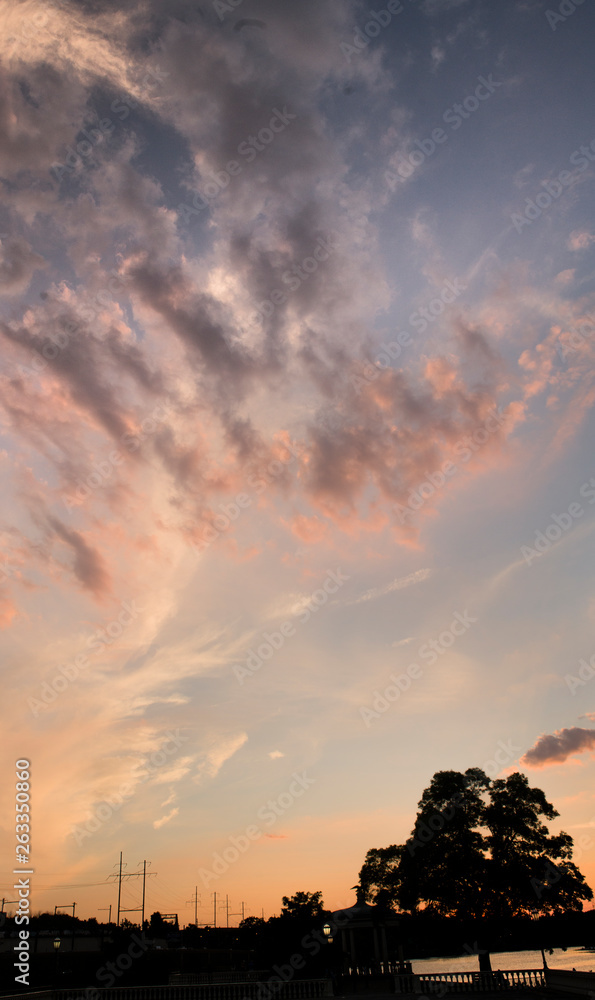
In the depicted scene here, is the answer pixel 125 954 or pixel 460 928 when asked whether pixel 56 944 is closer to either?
pixel 125 954

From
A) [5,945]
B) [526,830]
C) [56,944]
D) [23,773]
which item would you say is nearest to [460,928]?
[526,830]

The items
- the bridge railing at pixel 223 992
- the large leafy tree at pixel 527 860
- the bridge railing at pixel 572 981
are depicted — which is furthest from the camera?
the large leafy tree at pixel 527 860

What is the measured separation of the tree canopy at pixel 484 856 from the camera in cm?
3959

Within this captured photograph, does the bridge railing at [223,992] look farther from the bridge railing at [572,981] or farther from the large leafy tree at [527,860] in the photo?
the large leafy tree at [527,860]

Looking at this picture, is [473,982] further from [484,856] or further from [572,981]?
[484,856]

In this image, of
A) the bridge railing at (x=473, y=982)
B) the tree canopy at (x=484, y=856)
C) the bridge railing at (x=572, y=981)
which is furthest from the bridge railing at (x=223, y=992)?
the tree canopy at (x=484, y=856)

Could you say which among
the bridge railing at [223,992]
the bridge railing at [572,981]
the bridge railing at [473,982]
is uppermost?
the bridge railing at [223,992]

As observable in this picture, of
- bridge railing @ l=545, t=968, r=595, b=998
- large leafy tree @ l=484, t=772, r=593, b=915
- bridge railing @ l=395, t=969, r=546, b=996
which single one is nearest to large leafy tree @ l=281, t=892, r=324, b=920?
bridge railing @ l=395, t=969, r=546, b=996

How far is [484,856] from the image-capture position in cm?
4119

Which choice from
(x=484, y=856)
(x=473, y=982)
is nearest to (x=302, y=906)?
(x=473, y=982)

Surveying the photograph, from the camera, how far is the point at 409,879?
4244 cm

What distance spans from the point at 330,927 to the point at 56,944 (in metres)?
12.1

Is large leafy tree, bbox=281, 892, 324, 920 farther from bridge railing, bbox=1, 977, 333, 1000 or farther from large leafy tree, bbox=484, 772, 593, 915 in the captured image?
large leafy tree, bbox=484, 772, 593, 915

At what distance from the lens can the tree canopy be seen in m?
39.6
